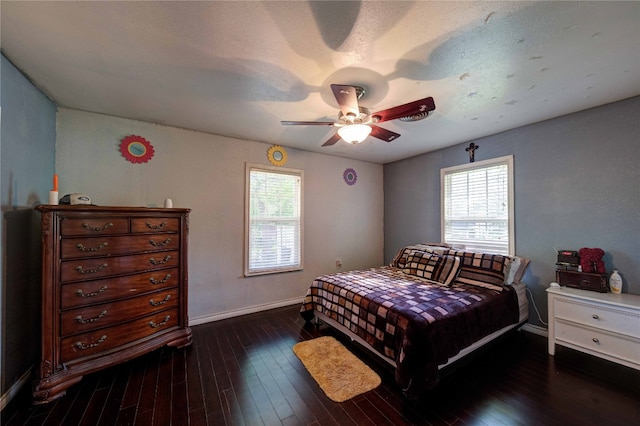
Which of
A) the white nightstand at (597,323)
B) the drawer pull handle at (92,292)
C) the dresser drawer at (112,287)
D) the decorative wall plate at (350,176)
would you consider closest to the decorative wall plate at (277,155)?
the decorative wall plate at (350,176)

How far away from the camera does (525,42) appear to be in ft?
5.06

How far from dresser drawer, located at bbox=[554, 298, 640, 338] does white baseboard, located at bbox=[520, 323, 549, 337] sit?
579 mm

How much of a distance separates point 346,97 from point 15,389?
3.13 meters

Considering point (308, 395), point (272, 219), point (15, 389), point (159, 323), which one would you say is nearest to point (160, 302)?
point (159, 323)

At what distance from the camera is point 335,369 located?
2.09m

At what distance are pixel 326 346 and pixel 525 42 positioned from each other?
2870 millimetres

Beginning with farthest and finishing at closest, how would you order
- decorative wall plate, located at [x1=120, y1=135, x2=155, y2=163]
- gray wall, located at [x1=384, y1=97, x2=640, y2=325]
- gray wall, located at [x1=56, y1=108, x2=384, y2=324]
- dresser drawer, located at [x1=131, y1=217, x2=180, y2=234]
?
decorative wall plate, located at [x1=120, y1=135, x2=155, y2=163] → gray wall, located at [x1=56, y1=108, x2=384, y2=324] → gray wall, located at [x1=384, y1=97, x2=640, y2=325] → dresser drawer, located at [x1=131, y1=217, x2=180, y2=234]

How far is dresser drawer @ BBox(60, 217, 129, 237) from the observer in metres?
1.83

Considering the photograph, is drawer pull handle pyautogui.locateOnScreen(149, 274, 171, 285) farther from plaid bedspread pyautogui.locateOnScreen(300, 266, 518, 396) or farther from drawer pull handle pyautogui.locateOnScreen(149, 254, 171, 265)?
plaid bedspread pyautogui.locateOnScreen(300, 266, 518, 396)

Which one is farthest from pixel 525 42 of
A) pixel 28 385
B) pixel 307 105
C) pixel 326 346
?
pixel 28 385

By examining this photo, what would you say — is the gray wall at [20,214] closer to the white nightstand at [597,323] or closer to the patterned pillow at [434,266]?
the patterned pillow at [434,266]

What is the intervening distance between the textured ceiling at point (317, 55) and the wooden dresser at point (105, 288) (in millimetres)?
1072

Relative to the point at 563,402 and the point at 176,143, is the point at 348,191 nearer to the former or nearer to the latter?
the point at 176,143

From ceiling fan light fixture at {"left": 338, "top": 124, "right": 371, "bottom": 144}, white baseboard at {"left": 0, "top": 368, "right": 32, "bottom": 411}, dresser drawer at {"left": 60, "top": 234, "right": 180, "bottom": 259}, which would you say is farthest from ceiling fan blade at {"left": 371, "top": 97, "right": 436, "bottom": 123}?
white baseboard at {"left": 0, "top": 368, "right": 32, "bottom": 411}
